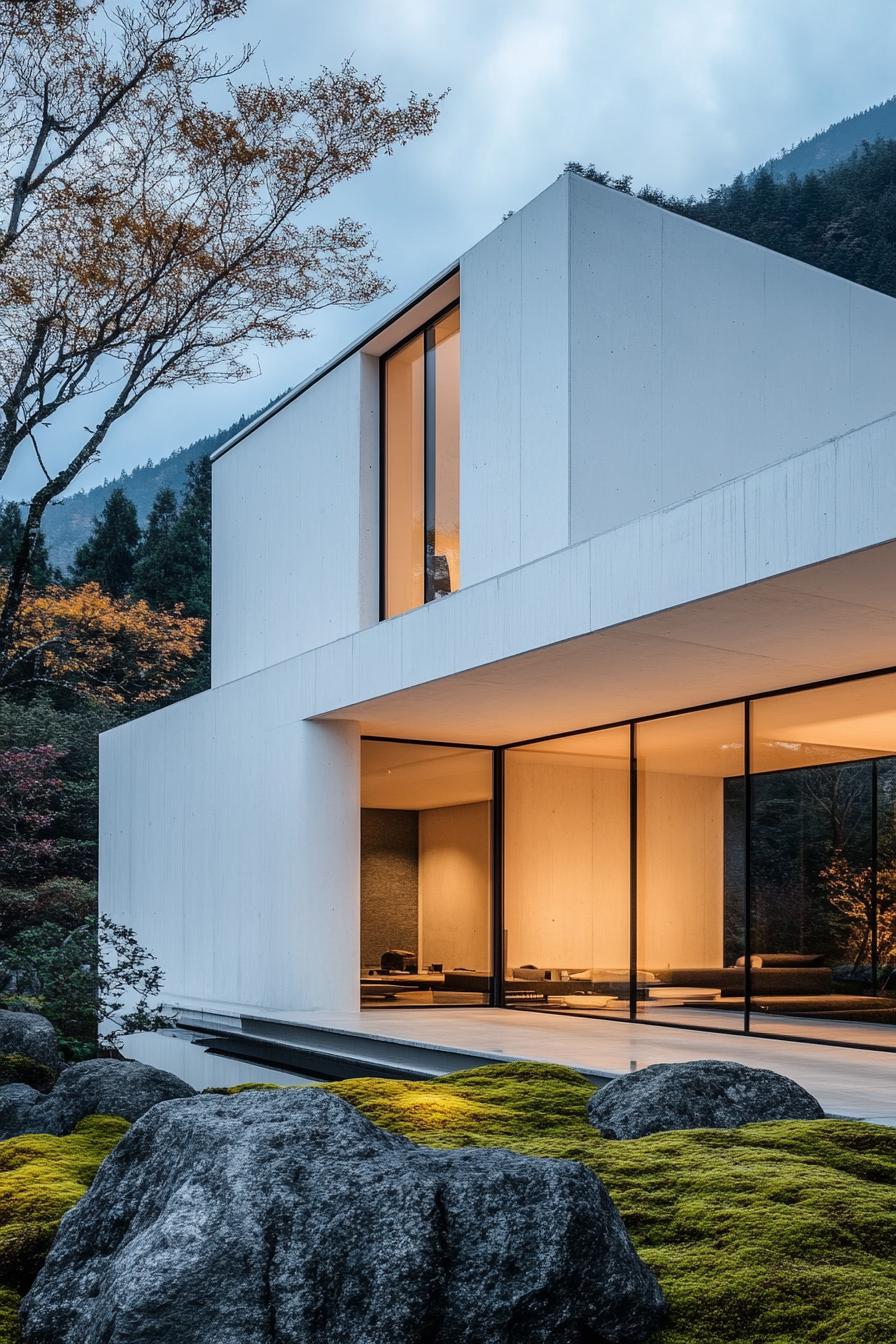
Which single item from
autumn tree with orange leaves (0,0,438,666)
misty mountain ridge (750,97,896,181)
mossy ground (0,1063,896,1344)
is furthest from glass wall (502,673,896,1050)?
misty mountain ridge (750,97,896,181)

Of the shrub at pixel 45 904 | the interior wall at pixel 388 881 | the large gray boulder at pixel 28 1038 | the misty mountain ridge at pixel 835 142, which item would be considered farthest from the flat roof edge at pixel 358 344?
the misty mountain ridge at pixel 835 142

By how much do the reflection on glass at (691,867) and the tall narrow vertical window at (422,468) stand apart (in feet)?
8.19

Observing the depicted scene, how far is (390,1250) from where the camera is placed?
117 inches

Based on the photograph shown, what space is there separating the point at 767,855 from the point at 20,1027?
226 inches

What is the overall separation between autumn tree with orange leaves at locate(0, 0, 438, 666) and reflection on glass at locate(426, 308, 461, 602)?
Answer: 1.72 meters

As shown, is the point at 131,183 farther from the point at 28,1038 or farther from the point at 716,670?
the point at 28,1038

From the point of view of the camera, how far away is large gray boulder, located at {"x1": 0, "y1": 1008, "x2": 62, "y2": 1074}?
1002cm

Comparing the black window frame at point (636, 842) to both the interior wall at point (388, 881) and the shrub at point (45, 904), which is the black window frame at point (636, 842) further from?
the shrub at point (45, 904)

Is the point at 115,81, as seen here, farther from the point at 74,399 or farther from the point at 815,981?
the point at 815,981

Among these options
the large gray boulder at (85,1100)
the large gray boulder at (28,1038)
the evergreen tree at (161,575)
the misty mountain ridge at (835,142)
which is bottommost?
the large gray boulder at (28,1038)

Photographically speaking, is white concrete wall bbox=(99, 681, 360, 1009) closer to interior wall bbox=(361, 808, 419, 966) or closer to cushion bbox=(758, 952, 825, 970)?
interior wall bbox=(361, 808, 419, 966)

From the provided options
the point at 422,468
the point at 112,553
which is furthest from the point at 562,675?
the point at 112,553

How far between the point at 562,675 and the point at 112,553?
26.4 meters

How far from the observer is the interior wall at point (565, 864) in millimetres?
12352
